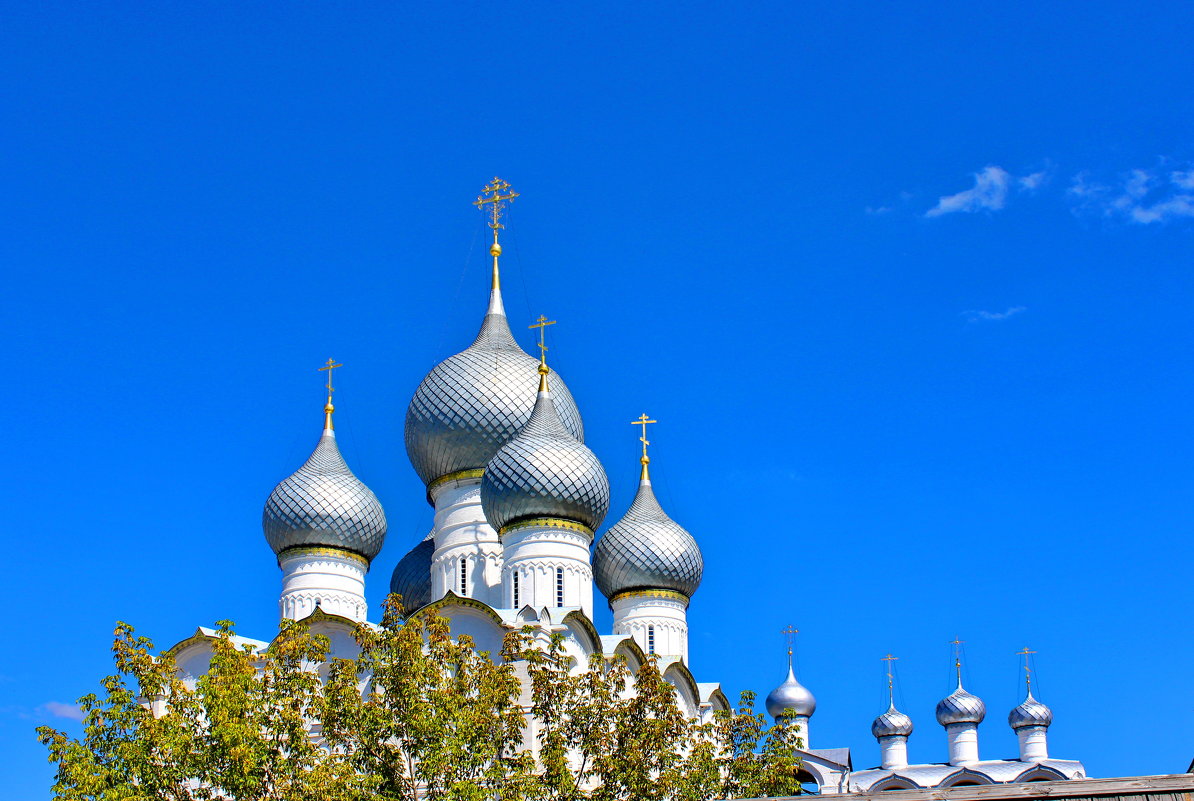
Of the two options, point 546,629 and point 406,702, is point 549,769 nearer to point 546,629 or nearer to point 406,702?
point 406,702

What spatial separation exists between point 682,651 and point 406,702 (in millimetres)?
12558

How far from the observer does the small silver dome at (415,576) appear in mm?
28125

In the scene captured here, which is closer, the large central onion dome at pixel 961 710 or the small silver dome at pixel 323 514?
the small silver dome at pixel 323 514

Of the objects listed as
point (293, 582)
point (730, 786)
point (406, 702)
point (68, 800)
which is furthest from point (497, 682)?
point (293, 582)

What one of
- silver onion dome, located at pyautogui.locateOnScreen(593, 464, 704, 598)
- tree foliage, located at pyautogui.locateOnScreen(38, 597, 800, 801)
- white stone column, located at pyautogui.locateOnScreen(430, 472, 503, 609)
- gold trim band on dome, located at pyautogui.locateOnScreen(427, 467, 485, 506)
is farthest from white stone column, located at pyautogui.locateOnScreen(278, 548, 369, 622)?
tree foliage, located at pyautogui.locateOnScreen(38, 597, 800, 801)

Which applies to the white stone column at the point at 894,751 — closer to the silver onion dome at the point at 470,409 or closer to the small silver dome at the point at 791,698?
the small silver dome at the point at 791,698

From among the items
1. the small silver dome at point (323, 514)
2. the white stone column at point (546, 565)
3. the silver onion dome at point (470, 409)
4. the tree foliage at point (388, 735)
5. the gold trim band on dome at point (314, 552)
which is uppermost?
the silver onion dome at point (470, 409)

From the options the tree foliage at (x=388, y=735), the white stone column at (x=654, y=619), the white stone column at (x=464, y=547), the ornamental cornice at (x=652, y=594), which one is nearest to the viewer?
the tree foliage at (x=388, y=735)

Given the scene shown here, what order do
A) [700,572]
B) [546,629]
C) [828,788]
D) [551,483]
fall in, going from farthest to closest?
[828,788], [700,572], [551,483], [546,629]

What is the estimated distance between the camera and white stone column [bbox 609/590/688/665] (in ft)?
92.2

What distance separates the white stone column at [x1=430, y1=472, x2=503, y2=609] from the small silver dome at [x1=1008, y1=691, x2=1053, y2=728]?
25.9m

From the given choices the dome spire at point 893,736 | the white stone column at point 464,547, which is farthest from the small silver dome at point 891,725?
the white stone column at point 464,547

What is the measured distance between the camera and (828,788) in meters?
42.7

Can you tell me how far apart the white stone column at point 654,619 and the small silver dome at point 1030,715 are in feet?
70.6
